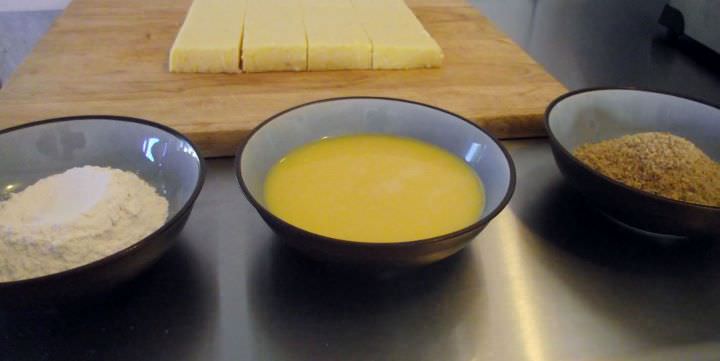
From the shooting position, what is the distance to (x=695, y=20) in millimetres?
1469

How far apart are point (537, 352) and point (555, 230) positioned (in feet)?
0.75

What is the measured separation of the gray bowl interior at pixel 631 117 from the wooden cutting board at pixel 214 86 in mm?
107

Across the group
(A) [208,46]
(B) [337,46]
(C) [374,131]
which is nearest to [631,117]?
(C) [374,131]

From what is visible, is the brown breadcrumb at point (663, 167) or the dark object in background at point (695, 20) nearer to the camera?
the brown breadcrumb at point (663, 167)

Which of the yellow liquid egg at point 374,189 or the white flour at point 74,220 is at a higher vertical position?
the white flour at point 74,220

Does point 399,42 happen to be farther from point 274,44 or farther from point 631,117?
point 631,117

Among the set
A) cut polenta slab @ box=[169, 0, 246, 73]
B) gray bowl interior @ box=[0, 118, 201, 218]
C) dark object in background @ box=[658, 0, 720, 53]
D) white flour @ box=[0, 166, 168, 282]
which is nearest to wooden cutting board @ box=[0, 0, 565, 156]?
cut polenta slab @ box=[169, 0, 246, 73]

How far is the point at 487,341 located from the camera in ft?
1.93

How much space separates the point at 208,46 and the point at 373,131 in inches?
16.6

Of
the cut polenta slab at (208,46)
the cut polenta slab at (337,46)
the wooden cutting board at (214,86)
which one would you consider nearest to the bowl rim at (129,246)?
the wooden cutting board at (214,86)

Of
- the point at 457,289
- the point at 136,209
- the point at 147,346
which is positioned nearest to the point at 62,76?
the point at 136,209

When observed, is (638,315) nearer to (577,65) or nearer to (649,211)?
(649,211)

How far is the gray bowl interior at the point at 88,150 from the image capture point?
2.36ft

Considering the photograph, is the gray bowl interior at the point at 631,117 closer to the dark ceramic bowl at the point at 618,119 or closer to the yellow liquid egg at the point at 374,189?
the dark ceramic bowl at the point at 618,119
